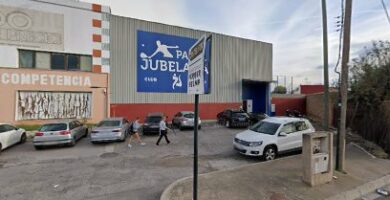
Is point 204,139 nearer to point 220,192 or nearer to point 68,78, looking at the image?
point 220,192

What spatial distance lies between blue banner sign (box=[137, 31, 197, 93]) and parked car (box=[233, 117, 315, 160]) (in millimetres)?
11793

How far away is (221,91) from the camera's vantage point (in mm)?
24922

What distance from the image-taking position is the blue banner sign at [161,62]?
2086 centimetres

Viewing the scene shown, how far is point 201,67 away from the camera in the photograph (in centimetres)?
443

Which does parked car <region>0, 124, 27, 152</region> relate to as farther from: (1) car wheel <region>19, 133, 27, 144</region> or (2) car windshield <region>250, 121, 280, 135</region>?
(2) car windshield <region>250, 121, 280, 135</region>

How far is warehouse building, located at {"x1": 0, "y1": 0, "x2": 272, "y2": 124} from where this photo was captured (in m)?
16.7

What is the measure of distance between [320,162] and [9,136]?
13713 millimetres

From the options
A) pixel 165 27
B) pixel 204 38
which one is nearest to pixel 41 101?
pixel 165 27

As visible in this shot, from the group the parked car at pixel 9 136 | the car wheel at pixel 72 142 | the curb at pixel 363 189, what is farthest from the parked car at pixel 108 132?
the curb at pixel 363 189

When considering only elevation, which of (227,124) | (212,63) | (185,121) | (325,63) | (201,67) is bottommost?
(227,124)

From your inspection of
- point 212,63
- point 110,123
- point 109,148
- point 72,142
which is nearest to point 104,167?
point 109,148

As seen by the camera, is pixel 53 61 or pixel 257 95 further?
pixel 257 95

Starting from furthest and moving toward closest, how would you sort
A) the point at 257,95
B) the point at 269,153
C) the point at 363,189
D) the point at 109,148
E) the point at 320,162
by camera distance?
the point at 257,95 < the point at 109,148 < the point at 269,153 < the point at 320,162 < the point at 363,189

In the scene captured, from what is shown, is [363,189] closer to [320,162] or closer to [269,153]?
[320,162]
